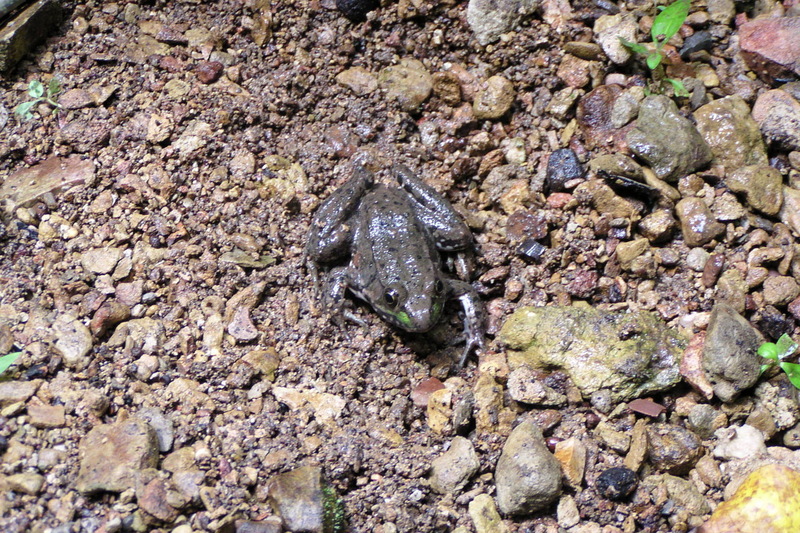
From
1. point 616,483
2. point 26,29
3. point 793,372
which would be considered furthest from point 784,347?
point 26,29

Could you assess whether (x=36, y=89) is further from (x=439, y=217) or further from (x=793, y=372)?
(x=793, y=372)

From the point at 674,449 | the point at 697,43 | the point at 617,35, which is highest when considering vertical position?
the point at 617,35

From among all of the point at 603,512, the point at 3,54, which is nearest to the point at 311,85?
the point at 3,54

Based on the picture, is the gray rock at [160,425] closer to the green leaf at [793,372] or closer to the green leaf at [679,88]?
the green leaf at [793,372]

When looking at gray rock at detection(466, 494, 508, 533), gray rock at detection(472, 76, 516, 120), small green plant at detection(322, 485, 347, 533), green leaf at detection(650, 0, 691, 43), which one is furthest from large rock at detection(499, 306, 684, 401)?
green leaf at detection(650, 0, 691, 43)

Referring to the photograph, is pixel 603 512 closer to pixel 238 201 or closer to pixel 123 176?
pixel 238 201

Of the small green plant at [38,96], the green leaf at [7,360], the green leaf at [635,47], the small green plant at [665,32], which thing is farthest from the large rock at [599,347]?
the small green plant at [38,96]
